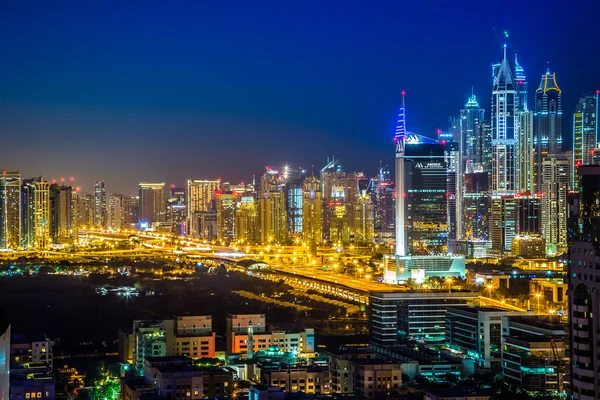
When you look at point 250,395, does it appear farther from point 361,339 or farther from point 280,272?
point 280,272

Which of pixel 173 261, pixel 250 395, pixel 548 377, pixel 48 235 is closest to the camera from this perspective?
pixel 250 395

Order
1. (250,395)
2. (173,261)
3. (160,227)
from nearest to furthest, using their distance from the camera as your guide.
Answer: (250,395) < (173,261) < (160,227)

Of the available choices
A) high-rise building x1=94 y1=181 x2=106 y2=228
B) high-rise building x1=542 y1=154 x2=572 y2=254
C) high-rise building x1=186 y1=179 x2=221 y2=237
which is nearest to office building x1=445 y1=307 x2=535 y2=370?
high-rise building x1=542 y1=154 x2=572 y2=254

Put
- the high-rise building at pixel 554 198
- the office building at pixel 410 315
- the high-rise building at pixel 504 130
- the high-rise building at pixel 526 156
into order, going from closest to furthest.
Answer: the office building at pixel 410 315 < the high-rise building at pixel 554 198 < the high-rise building at pixel 526 156 < the high-rise building at pixel 504 130

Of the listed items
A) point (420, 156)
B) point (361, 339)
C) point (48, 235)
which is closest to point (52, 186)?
point (48, 235)

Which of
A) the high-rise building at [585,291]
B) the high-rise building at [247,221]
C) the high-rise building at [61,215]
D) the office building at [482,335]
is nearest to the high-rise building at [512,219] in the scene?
the high-rise building at [247,221]

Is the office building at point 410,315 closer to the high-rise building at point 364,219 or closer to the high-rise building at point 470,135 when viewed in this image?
the high-rise building at point 470,135
